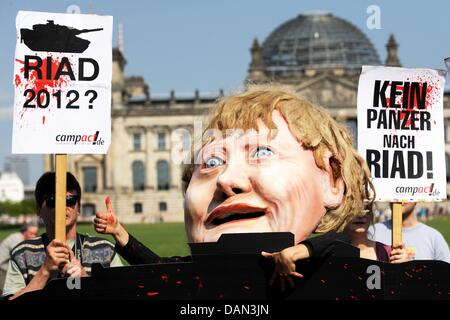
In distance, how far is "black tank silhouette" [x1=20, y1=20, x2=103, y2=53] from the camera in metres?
4.06

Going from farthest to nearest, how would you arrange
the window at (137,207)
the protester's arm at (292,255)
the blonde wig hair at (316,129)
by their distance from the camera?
the window at (137,207) → the blonde wig hair at (316,129) → the protester's arm at (292,255)

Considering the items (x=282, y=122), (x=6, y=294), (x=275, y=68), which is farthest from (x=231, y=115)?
(x=275, y=68)

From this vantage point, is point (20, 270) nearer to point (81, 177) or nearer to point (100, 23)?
point (100, 23)

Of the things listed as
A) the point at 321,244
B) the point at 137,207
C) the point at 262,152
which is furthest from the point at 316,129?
the point at 137,207

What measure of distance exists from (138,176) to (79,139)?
3035 inches

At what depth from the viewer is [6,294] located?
4496 mm

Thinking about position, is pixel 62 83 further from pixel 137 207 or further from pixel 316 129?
pixel 137 207

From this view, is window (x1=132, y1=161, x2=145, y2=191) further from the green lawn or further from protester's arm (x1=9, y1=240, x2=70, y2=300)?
protester's arm (x1=9, y1=240, x2=70, y2=300)

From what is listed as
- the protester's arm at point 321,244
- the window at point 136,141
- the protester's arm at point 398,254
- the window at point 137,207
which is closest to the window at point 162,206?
the window at point 137,207

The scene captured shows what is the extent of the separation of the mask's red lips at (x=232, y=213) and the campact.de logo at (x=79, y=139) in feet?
2.76

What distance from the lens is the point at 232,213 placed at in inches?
142

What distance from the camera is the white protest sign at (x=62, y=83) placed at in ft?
13.4

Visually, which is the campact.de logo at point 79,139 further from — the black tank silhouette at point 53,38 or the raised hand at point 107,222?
the black tank silhouette at point 53,38

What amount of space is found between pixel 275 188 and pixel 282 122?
1.11ft
